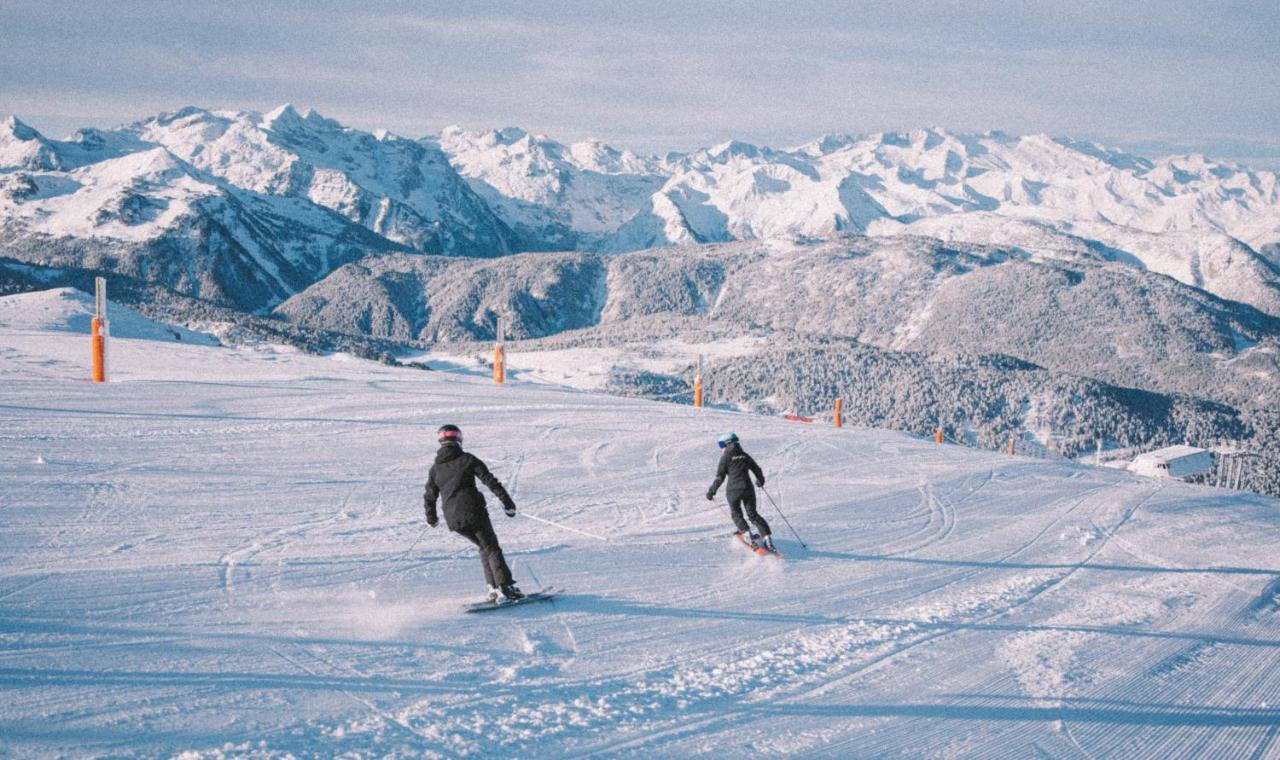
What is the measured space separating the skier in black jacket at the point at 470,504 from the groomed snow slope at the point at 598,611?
398mm

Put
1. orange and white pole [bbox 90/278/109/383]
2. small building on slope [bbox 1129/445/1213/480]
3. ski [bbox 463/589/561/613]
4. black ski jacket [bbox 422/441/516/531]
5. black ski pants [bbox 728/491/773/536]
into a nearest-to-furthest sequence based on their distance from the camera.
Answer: ski [bbox 463/589/561/613], black ski jacket [bbox 422/441/516/531], black ski pants [bbox 728/491/773/536], orange and white pole [bbox 90/278/109/383], small building on slope [bbox 1129/445/1213/480]

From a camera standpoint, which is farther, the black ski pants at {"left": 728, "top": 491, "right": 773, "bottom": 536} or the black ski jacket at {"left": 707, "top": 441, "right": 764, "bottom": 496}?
the black ski jacket at {"left": 707, "top": 441, "right": 764, "bottom": 496}

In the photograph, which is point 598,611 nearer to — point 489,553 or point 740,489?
point 489,553

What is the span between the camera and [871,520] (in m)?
14.4

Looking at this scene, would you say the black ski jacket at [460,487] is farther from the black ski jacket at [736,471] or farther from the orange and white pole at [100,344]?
the orange and white pole at [100,344]

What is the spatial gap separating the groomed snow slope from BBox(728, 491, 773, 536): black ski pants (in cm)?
46

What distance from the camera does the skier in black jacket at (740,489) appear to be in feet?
39.5

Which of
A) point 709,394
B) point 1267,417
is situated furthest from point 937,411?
point 1267,417

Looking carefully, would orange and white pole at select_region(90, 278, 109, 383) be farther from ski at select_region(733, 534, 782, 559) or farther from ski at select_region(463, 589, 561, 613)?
ski at select_region(733, 534, 782, 559)

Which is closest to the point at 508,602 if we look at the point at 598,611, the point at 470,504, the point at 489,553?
the point at 489,553

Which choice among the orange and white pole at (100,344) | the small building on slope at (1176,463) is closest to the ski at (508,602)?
the orange and white pole at (100,344)

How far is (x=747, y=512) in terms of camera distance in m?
12.0

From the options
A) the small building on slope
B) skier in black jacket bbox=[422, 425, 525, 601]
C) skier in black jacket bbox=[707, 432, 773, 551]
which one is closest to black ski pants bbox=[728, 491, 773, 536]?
skier in black jacket bbox=[707, 432, 773, 551]

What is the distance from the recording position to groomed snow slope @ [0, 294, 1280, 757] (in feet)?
22.5
